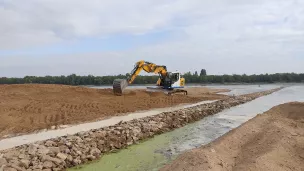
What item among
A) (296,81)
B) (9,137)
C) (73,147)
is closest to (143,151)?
(73,147)

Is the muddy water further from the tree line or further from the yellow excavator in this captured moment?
the tree line

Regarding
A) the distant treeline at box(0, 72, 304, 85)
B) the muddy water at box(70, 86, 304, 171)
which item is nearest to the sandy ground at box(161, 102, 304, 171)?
the muddy water at box(70, 86, 304, 171)

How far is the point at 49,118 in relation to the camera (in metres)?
14.8

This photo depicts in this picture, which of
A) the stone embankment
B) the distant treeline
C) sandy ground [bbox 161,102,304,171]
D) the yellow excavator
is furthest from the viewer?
the distant treeline

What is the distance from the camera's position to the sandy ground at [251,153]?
7387 mm

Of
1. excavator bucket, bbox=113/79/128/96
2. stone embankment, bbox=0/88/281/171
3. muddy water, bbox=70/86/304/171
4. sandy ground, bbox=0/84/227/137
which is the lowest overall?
muddy water, bbox=70/86/304/171

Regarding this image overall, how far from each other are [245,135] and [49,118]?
321 inches

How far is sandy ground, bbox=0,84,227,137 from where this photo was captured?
13.8m

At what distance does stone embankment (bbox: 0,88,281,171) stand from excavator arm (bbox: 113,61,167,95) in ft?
33.0

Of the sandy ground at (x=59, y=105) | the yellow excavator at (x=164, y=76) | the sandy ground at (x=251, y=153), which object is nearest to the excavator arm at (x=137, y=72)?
the yellow excavator at (x=164, y=76)

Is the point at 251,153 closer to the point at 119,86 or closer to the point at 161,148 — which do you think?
the point at 161,148

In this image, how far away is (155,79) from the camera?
67000 millimetres

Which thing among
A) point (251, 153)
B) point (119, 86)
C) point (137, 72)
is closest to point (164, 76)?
point (137, 72)

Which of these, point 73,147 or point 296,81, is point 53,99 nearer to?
point 73,147
